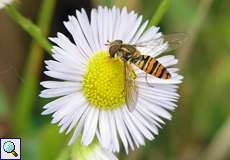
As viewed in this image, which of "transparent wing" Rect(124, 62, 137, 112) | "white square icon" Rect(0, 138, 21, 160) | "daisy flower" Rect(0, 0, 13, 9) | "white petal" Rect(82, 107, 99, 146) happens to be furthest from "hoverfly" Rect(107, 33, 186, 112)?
"white square icon" Rect(0, 138, 21, 160)

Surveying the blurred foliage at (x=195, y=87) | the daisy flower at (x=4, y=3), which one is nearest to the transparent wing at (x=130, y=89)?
the daisy flower at (x=4, y=3)

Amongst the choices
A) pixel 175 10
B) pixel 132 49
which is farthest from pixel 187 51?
pixel 132 49

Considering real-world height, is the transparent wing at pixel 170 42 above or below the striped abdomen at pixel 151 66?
above

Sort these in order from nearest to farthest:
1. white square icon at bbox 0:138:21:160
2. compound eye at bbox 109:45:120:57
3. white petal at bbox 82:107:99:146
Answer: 1. white petal at bbox 82:107:99:146
2. compound eye at bbox 109:45:120:57
3. white square icon at bbox 0:138:21:160

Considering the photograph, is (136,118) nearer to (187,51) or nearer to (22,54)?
(187,51)

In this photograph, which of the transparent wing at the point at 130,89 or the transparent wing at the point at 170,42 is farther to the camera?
the transparent wing at the point at 170,42

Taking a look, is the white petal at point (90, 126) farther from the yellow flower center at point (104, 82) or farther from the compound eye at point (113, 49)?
the compound eye at point (113, 49)

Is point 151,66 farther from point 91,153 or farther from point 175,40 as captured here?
point 91,153

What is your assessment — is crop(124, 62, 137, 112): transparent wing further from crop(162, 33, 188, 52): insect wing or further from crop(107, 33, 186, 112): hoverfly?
crop(162, 33, 188, 52): insect wing
